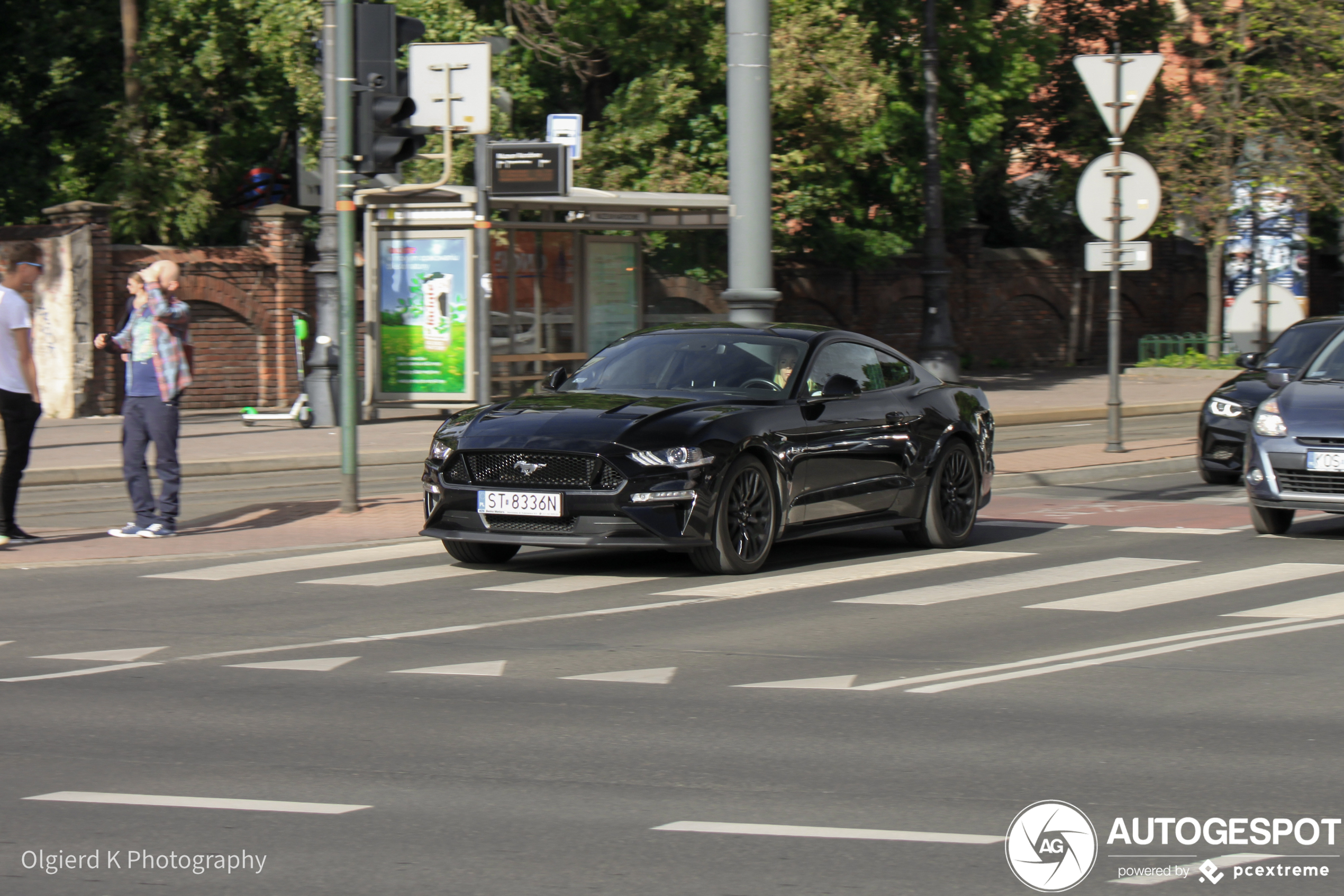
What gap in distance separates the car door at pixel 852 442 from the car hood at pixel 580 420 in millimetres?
563

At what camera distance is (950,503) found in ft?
40.9

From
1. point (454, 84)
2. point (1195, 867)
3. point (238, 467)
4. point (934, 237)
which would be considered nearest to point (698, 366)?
point (1195, 867)

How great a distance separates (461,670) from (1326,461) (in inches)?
263

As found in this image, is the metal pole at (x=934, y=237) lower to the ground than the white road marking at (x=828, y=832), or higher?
A: higher

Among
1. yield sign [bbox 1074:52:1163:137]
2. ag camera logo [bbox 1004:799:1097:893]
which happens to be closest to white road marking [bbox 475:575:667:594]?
ag camera logo [bbox 1004:799:1097:893]

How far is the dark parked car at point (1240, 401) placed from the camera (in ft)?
53.2

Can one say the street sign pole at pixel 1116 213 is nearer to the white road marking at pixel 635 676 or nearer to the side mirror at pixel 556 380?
the side mirror at pixel 556 380

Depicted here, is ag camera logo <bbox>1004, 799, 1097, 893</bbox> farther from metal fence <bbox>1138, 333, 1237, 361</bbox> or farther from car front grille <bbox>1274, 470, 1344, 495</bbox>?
metal fence <bbox>1138, 333, 1237, 361</bbox>

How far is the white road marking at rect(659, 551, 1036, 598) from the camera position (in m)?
10.3

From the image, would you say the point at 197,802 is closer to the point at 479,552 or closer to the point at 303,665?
the point at 303,665

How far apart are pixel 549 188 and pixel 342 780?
56.1 ft

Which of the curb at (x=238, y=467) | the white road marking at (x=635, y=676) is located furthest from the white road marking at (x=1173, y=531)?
the curb at (x=238, y=467)

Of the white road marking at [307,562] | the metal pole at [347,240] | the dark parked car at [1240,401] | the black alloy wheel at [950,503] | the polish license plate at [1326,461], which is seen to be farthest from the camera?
the dark parked car at [1240,401]

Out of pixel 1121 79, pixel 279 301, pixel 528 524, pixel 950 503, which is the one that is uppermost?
pixel 1121 79
